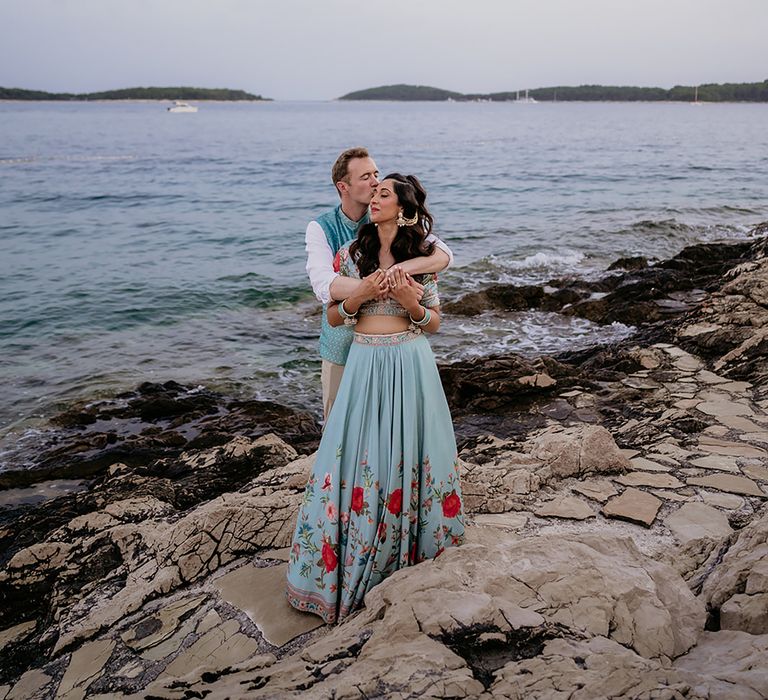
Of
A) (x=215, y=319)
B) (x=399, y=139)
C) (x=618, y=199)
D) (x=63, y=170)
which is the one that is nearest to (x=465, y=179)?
(x=618, y=199)

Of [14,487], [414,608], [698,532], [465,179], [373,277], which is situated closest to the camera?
[414,608]

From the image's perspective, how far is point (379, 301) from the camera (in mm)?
3465

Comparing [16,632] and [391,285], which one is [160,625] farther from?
[391,285]

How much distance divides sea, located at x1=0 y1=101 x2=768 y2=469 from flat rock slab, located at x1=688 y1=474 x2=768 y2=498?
16.2 feet

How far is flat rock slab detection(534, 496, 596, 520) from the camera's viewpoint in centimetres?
432

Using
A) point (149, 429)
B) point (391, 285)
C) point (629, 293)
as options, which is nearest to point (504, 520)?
point (391, 285)

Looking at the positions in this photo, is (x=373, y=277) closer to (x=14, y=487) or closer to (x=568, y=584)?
(x=568, y=584)

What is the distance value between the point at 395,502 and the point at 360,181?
187cm

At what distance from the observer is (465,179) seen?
32.5m

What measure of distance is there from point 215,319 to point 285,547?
9013 millimetres

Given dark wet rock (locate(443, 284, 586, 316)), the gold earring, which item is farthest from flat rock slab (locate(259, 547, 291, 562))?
dark wet rock (locate(443, 284, 586, 316))

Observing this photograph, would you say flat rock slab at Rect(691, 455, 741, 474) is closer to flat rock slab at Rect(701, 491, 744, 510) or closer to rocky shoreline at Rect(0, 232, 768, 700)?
rocky shoreline at Rect(0, 232, 768, 700)

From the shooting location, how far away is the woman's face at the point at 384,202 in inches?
133

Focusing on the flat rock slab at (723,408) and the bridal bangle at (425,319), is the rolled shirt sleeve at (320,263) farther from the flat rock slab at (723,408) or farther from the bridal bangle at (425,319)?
the flat rock slab at (723,408)
